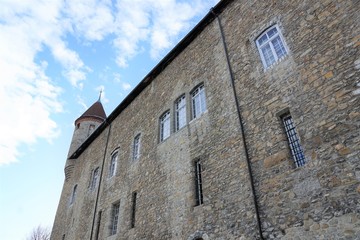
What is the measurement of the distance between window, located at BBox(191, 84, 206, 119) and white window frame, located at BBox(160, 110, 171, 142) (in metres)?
1.49

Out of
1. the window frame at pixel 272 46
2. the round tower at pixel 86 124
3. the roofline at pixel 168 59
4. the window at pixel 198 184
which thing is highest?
the round tower at pixel 86 124

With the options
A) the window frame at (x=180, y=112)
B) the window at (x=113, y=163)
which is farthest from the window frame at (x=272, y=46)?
the window at (x=113, y=163)

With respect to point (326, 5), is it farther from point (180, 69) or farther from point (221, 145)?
point (180, 69)

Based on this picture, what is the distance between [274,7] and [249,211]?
5652mm

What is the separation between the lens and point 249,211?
5941mm

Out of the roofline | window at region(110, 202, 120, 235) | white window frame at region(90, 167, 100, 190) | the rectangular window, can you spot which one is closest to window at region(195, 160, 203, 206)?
the rectangular window

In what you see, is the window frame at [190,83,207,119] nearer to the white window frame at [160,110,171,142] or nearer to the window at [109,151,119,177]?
the white window frame at [160,110,171,142]

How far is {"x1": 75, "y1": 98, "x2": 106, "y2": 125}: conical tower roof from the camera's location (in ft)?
77.2

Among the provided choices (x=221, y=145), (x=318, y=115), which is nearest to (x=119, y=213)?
(x=221, y=145)

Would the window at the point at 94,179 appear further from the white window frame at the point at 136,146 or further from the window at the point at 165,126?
the window at the point at 165,126

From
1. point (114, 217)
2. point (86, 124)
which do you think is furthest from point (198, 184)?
point (86, 124)

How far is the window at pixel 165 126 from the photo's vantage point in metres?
10.3

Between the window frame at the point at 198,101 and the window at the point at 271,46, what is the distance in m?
2.38

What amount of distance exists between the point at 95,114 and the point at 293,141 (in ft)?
68.4
